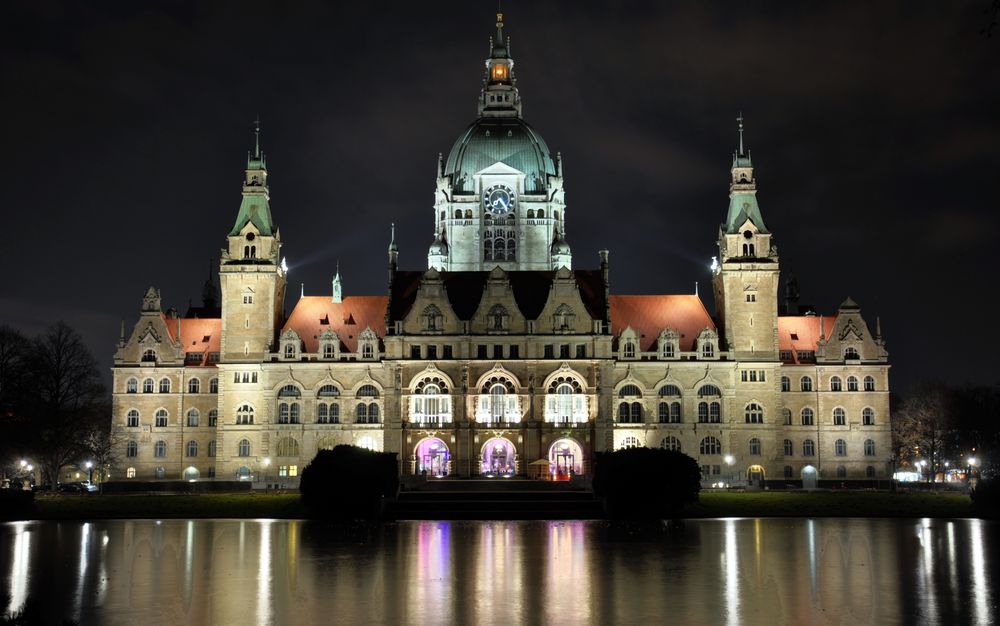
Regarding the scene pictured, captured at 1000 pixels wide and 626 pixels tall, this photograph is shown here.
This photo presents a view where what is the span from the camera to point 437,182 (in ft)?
429

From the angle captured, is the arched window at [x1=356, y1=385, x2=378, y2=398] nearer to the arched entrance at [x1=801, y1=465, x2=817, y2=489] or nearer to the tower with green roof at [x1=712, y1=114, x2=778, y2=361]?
the tower with green roof at [x1=712, y1=114, x2=778, y2=361]

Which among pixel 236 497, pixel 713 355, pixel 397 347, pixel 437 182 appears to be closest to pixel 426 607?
pixel 236 497

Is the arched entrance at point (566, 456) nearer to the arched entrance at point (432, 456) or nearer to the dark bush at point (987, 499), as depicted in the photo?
the arched entrance at point (432, 456)

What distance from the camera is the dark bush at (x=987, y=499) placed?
62125mm

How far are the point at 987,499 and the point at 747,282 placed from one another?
42970mm

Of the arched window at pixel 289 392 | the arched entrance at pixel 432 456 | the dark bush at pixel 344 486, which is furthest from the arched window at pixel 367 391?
Result: the dark bush at pixel 344 486

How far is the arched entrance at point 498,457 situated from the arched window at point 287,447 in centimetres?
1721

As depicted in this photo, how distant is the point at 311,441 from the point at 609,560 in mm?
67000

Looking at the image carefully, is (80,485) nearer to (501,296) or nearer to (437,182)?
(501,296)

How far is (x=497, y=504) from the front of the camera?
224 ft

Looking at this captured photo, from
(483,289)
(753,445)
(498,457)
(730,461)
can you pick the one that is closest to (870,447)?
(753,445)

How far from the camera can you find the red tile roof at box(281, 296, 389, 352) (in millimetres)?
106062

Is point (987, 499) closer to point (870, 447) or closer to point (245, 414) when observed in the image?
point (870, 447)

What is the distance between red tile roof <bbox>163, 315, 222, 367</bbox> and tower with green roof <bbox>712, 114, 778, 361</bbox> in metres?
45.3
